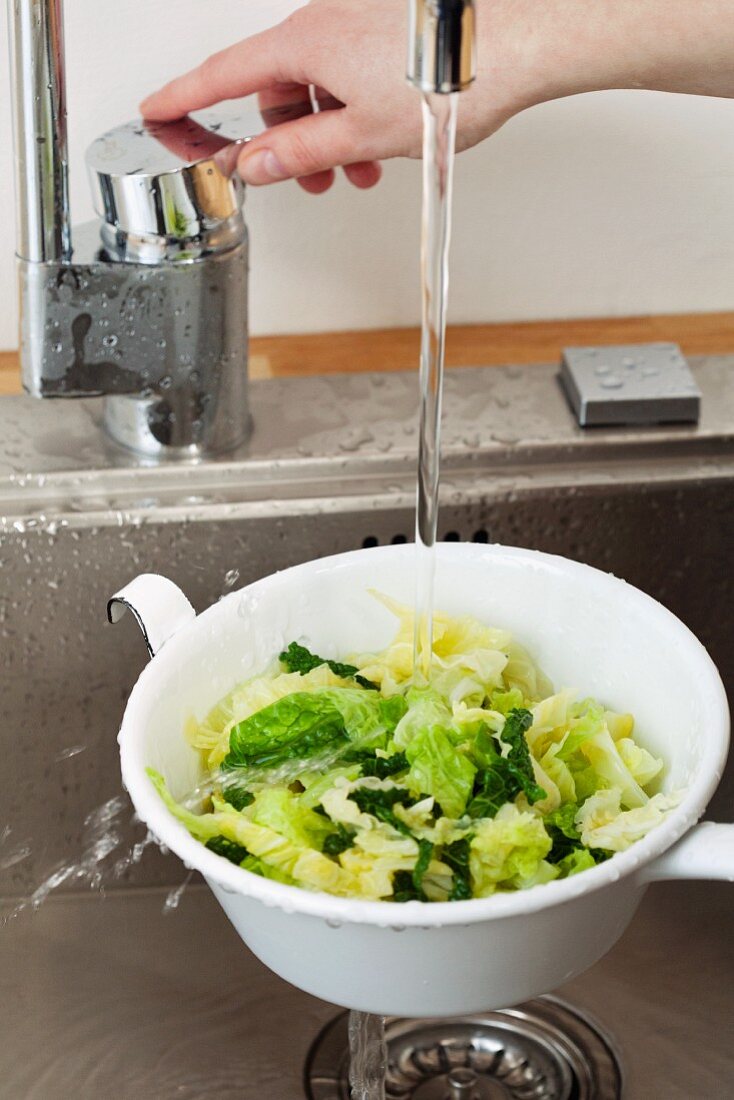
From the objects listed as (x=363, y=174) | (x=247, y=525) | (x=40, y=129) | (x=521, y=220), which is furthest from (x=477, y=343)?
(x=40, y=129)

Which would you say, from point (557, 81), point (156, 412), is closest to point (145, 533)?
point (156, 412)

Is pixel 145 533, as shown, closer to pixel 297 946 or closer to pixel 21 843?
pixel 21 843

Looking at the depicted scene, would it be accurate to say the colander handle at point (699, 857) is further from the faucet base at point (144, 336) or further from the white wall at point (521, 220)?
the white wall at point (521, 220)

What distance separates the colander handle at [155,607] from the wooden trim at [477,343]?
1.42 ft

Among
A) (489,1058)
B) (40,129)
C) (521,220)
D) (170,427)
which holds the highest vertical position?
(40,129)

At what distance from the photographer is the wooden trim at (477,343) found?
1215 millimetres

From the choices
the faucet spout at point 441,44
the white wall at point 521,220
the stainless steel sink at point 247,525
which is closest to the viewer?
the faucet spout at point 441,44

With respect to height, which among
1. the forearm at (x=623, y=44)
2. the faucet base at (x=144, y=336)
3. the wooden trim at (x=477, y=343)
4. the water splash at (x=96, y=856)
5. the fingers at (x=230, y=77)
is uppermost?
the forearm at (x=623, y=44)

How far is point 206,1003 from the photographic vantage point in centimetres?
97

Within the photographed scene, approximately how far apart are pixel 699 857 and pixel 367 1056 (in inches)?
13.7

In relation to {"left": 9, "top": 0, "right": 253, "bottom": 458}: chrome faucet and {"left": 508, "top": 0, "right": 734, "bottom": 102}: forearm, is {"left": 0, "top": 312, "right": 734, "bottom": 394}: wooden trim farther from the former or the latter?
{"left": 508, "top": 0, "right": 734, "bottom": 102}: forearm

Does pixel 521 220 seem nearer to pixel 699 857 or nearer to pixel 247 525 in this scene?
pixel 247 525

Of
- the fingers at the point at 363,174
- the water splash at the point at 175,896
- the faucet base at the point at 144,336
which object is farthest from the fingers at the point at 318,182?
the water splash at the point at 175,896

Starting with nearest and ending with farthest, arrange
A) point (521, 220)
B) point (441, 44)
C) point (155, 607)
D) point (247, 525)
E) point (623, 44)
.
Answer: point (441, 44) < point (155, 607) < point (623, 44) < point (247, 525) < point (521, 220)
